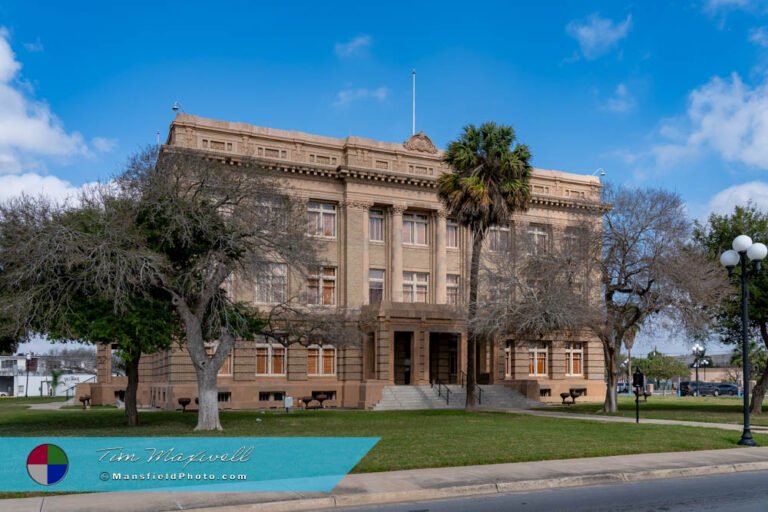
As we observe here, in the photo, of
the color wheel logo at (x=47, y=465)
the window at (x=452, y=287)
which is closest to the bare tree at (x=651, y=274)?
the window at (x=452, y=287)

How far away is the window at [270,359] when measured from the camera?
4722 centimetres

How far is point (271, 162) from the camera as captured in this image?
149 feet

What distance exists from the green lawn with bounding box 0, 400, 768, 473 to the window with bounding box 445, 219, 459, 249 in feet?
69.6

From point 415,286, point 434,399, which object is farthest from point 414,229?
point 434,399

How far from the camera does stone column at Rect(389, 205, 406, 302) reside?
4995cm

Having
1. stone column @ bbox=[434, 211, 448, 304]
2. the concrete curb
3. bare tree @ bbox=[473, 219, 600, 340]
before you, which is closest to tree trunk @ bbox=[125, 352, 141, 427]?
bare tree @ bbox=[473, 219, 600, 340]

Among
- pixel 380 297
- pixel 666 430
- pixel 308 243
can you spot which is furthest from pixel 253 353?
pixel 666 430

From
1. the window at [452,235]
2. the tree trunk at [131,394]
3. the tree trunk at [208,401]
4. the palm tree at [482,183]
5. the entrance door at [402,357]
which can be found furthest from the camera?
the window at [452,235]

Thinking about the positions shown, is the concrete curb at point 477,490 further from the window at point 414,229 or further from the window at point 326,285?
the window at point 414,229

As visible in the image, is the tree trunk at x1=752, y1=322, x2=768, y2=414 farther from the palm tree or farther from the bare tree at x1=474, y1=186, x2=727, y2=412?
the palm tree

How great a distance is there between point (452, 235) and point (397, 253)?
17.9ft

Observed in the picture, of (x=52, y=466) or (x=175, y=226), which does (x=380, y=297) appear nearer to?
(x=175, y=226)

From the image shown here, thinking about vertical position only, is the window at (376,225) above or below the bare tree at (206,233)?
above

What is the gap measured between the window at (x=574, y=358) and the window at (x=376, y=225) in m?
17.4
